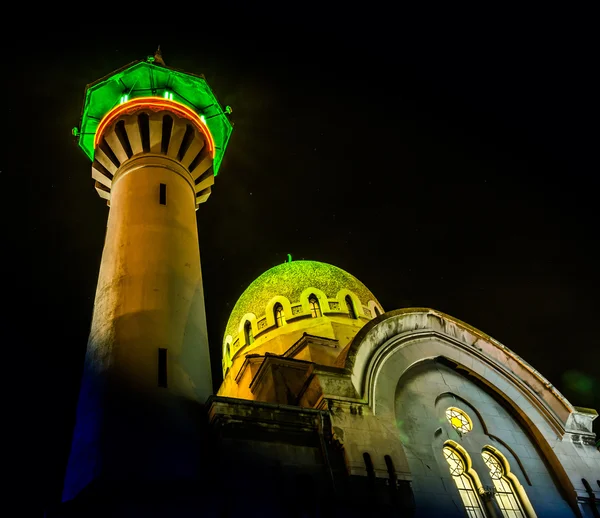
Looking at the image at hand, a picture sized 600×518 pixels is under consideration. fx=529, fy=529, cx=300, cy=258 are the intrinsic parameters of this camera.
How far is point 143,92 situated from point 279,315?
38.2 feet

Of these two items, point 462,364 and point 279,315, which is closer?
point 462,364

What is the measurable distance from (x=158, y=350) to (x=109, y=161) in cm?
1017

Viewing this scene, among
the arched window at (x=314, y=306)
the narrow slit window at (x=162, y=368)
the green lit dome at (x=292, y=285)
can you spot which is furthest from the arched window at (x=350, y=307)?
the narrow slit window at (x=162, y=368)

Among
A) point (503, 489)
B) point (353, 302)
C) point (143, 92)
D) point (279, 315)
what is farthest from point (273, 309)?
point (503, 489)

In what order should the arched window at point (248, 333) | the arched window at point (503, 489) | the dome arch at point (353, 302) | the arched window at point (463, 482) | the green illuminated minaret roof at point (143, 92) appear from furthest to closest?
the arched window at point (248, 333)
the dome arch at point (353, 302)
the green illuminated minaret roof at point (143, 92)
the arched window at point (503, 489)
the arched window at point (463, 482)

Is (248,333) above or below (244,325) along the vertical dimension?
below

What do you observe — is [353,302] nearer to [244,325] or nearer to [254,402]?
[244,325]

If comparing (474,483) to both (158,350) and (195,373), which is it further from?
(158,350)

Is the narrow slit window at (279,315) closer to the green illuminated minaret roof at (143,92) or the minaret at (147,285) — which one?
the minaret at (147,285)

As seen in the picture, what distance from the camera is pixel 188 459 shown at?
1198 cm

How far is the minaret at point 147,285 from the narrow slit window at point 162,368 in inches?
1.1

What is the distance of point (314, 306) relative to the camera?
25.3m

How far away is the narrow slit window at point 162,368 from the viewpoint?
13.3 m

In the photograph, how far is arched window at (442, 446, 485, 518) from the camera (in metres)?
14.8
